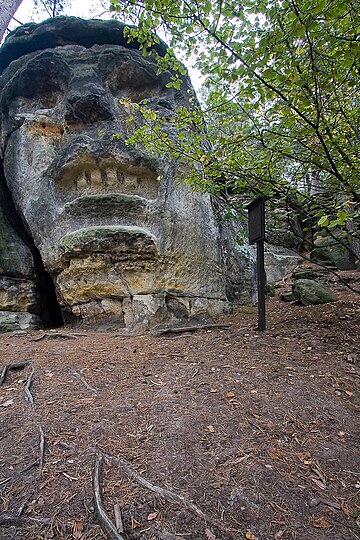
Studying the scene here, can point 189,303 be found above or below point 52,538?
above

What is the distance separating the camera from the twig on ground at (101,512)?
5.37 ft

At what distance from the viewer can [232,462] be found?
2217 millimetres

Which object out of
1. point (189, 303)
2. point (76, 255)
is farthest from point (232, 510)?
point (76, 255)

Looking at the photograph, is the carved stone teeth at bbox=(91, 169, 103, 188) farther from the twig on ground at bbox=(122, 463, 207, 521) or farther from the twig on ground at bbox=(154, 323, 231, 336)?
the twig on ground at bbox=(122, 463, 207, 521)

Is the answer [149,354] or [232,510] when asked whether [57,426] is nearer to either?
[232,510]

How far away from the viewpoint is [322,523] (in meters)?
1.73

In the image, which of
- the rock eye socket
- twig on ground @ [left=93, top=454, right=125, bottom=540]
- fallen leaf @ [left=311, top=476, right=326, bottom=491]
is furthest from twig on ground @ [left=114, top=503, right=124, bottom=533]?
the rock eye socket

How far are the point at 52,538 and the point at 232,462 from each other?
3.97ft

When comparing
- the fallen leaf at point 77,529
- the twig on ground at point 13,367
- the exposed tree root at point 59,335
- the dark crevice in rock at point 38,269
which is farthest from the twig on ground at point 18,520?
the dark crevice in rock at point 38,269

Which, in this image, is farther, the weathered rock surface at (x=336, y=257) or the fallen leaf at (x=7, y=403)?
the weathered rock surface at (x=336, y=257)

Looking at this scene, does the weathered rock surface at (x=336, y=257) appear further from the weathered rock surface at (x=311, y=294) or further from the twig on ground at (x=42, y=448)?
the twig on ground at (x=42, y=448)

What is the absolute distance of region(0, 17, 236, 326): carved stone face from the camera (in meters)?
6.98

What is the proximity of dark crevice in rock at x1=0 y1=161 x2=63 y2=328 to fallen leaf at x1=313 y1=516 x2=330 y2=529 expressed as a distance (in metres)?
7.70

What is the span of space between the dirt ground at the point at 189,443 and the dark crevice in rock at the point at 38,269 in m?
3.72
